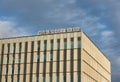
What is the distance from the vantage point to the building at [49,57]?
303ft

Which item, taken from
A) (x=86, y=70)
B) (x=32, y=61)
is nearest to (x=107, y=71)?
(x=86, y=70)

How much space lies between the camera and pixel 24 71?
9844 cm

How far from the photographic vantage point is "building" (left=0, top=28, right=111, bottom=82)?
303ft

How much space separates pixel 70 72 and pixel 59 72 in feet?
12.4

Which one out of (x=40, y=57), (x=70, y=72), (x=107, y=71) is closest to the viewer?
(x=70, y=72)

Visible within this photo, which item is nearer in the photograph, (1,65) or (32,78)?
(32,78)

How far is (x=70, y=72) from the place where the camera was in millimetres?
91562

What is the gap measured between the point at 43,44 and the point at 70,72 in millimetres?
14211

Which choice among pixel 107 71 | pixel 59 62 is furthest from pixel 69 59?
pixel 107 71

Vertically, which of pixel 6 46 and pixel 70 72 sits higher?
pixel 6 46

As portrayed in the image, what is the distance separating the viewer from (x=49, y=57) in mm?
96062

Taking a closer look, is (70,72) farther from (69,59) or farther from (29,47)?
(29,47)

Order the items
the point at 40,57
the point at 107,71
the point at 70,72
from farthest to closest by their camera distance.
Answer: the point at 107,71, the point at 40,57, the point at 70,72

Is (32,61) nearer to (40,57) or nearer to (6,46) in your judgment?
(40,57)
